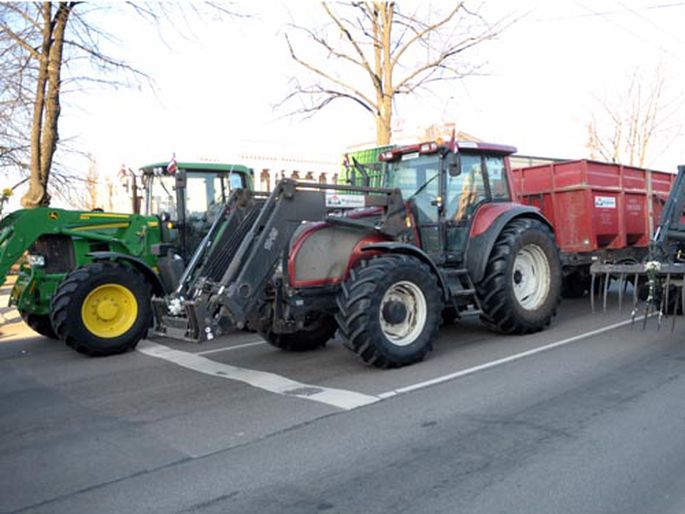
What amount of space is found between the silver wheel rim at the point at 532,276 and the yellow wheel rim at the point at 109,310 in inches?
209

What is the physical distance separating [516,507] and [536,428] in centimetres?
134

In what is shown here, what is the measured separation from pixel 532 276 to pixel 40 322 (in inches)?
286

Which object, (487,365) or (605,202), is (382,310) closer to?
(487,365)

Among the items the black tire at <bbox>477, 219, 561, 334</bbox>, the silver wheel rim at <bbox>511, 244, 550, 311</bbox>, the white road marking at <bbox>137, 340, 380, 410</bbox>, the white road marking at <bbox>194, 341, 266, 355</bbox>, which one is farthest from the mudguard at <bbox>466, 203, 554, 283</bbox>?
the white road marking at <bbox>194, 341, 266, 355</bbox>

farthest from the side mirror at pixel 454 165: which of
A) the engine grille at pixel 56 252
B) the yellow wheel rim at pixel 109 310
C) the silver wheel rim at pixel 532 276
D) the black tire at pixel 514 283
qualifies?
the engine grille at pixel 56 252

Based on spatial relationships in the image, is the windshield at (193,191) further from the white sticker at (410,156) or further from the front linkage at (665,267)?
the front linkage at (665,267)

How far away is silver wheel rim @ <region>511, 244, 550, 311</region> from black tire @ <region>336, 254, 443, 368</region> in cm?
210

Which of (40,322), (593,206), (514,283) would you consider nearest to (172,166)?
(40,322)

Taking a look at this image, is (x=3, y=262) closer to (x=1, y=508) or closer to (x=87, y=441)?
(x=87, y=441)

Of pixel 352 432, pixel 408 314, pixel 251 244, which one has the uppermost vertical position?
pixel 251 244

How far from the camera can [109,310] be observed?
27.5 feet

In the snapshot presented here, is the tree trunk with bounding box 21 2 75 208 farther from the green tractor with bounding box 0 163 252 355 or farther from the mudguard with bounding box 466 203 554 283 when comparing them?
the mudguard with bounding box 466 203 554 283

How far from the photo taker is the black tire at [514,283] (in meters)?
8.00

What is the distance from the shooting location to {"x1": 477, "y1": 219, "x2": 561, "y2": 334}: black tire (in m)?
8.00
